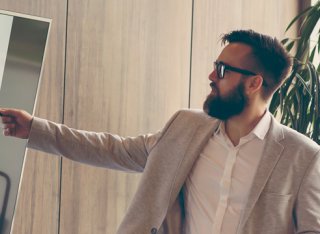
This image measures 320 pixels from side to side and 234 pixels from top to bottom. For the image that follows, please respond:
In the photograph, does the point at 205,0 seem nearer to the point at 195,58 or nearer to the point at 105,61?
the point at 195,58

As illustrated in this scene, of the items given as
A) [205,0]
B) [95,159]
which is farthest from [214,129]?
[205,0]

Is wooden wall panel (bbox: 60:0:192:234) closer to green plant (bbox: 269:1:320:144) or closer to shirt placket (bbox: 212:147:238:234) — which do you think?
green plant (bbox: 269:1:320:144)

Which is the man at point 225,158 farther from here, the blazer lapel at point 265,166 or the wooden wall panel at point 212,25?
the wooden wall panel at point 212,25

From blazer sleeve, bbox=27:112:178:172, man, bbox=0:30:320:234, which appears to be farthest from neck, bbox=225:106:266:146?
blazer sleeve, bbox=27:112:178:172

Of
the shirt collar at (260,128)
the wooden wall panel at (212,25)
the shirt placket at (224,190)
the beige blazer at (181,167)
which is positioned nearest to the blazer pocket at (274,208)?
the beige blazer at (181,167)

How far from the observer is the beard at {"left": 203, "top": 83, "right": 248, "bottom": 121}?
227 centimetres

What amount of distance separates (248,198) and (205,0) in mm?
1573

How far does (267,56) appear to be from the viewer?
7.80 ft

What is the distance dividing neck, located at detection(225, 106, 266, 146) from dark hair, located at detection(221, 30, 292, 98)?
111 mm

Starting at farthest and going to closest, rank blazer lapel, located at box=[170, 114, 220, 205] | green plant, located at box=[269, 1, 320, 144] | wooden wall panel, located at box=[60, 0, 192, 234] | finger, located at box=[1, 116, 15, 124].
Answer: green plant, located at box=[269, 1, 320, 144], wooden wall panel, located at box=[60, 0, 192, 234], blazer lapel, located at box=[170, 114, 220, 205], finger, located at box=[1, 116, 15, 124]

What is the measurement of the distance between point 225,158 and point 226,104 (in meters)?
0.21

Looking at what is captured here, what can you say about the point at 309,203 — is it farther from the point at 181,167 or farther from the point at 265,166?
the point at 181,167

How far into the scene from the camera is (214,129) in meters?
2.34

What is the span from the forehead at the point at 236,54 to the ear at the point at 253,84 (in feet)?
0.26
